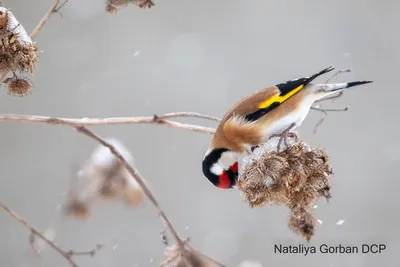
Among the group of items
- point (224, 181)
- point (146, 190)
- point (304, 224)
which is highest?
point (146, 190)

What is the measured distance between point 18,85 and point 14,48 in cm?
11

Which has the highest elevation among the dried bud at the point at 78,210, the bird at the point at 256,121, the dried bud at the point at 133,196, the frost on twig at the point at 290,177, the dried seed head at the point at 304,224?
the dried bud at the point at 78,210

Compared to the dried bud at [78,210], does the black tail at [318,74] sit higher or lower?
lower

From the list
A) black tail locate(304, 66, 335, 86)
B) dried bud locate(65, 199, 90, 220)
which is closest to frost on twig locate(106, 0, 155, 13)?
Result: black tail locate(304, 66, 335, 86)

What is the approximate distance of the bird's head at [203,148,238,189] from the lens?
67.3 inches

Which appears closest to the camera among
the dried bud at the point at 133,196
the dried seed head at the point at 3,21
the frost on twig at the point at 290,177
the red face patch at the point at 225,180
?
the frost on twig at the point at 290,177

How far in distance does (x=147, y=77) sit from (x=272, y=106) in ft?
18.0

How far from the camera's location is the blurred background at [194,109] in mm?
5953

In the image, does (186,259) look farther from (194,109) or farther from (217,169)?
(194,109)

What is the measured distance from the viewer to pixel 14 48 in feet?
5.32

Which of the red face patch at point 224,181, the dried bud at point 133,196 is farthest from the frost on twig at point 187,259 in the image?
the dried bud at point 133,196

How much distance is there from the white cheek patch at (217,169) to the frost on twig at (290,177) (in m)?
0.18

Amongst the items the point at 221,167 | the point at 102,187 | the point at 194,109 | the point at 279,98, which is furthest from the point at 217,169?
the point at 194,109

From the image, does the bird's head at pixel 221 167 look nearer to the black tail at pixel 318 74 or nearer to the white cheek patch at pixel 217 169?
the white cheek patch at pixel 217 169
